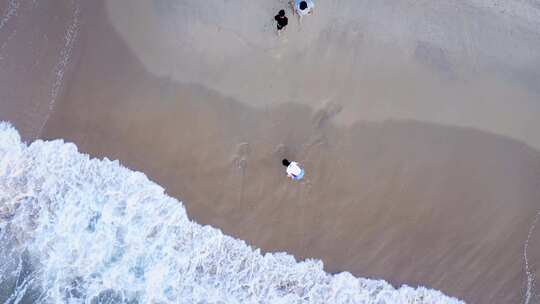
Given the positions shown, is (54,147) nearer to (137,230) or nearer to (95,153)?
(95,153)

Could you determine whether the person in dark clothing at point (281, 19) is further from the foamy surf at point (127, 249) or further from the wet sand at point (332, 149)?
the foamy surf at point (127, 249)

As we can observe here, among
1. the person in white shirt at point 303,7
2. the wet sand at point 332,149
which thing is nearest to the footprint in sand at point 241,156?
the wet sand at point 332,149

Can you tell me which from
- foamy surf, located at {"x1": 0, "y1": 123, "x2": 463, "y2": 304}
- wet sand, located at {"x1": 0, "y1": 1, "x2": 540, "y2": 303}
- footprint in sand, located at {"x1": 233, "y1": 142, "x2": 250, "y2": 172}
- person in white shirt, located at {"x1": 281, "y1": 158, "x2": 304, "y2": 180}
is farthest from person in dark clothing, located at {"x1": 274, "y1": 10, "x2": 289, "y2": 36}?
foamy surf, located at {"x1": 0, "y1": 123, "x2": 463, "y2": 304}

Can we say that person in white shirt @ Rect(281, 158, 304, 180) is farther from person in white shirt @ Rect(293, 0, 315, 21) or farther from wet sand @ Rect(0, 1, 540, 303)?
person in white shirt @ Rect(293, 0, 315, 21)

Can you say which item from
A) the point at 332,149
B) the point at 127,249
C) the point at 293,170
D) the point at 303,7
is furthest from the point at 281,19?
the point at 127,249

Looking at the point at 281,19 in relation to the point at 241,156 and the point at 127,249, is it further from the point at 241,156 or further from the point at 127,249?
the point at 127,249

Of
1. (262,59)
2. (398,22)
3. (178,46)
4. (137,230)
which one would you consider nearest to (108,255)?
(137,230)
